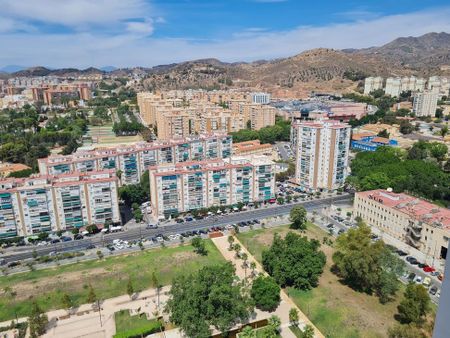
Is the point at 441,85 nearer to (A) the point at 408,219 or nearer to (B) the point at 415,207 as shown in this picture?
(B) the point at 415,207

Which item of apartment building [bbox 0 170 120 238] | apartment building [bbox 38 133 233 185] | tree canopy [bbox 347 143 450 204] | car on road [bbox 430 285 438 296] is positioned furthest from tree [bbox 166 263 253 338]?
apartment building [bbox 38 133 233 185]

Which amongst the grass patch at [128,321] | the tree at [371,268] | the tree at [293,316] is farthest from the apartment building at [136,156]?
the tree at [293,316]

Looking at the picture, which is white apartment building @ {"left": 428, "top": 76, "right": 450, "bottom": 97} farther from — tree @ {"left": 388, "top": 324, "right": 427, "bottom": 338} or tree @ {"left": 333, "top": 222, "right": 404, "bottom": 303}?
tree @ {"left": 388, "top": 324, "right": 427, "bottom": 338}

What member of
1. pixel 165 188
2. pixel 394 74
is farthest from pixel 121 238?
pixel 394 74

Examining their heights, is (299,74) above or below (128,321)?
above

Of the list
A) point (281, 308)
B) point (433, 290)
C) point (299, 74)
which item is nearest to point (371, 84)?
point (299, 74)

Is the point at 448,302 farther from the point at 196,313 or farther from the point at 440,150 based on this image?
the point at 440,150
